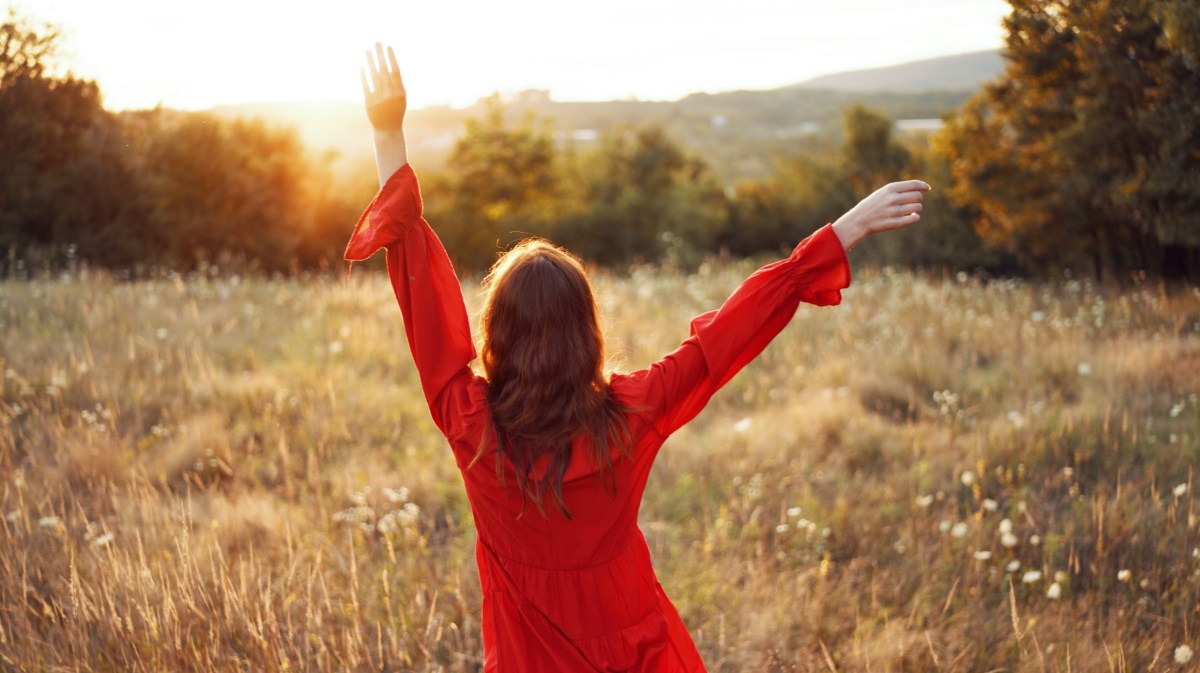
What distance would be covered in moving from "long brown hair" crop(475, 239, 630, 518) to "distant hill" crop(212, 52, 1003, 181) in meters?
38.4

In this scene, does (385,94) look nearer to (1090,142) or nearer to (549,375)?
(549,375)

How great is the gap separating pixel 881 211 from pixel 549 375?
80cm

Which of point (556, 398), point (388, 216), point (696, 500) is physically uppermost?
point (388, 216)

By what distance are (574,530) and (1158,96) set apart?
1027 cm

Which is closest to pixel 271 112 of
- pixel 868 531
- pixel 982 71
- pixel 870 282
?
pixel 870 282

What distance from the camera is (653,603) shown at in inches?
82.2

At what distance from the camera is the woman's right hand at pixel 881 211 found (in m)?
1.86

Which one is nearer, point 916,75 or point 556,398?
point 556,398

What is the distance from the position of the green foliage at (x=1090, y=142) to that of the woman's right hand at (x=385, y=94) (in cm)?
816

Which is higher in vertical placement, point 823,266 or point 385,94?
point 385,94

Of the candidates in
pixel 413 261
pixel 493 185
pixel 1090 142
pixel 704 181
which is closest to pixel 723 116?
pixel 704 181

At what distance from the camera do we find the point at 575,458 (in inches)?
73.9

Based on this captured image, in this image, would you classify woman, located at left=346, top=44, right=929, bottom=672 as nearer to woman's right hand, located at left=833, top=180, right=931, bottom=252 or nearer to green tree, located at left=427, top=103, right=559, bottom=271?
woman's right hand, located at left=833, top=180, right=931, bottom=252

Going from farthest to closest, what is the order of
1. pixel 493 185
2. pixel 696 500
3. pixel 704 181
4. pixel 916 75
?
pixel 916 75 → pixel 493 185 → pixel 704 181 → pixel 696 500
